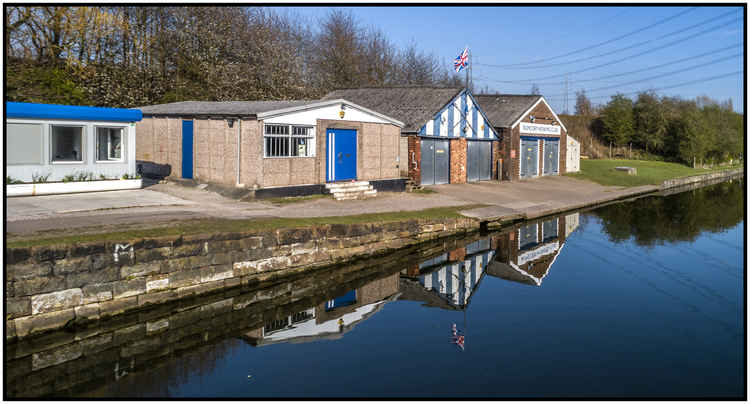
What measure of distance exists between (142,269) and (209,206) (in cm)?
606

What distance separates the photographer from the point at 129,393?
26.2 feet

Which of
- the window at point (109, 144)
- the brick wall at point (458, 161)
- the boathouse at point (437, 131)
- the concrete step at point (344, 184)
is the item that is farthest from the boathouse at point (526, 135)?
the window at point (109, 144)

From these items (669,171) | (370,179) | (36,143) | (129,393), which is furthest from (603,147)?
(129,393)

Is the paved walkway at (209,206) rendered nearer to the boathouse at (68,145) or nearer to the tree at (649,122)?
the boathouse at (68,145)

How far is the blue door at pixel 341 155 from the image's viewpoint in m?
21.5

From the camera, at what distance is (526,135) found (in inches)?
1377

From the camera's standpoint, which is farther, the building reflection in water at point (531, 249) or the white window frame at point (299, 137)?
the white window frame at point (299, 137)

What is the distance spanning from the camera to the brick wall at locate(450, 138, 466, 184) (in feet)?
95.7

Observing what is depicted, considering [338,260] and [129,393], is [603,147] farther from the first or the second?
[129,393]

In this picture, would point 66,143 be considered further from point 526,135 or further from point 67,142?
point 526,135

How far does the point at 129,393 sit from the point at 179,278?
3617mm

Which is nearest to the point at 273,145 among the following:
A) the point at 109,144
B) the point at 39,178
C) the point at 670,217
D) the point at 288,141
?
the point at 288,141

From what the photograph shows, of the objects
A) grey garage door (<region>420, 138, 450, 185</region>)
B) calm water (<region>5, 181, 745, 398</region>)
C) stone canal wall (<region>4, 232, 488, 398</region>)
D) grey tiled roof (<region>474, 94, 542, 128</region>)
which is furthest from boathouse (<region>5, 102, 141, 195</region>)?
grey tiled roof (<region>474, 94, 542, 128</region>)

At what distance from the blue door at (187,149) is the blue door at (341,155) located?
179 inches
